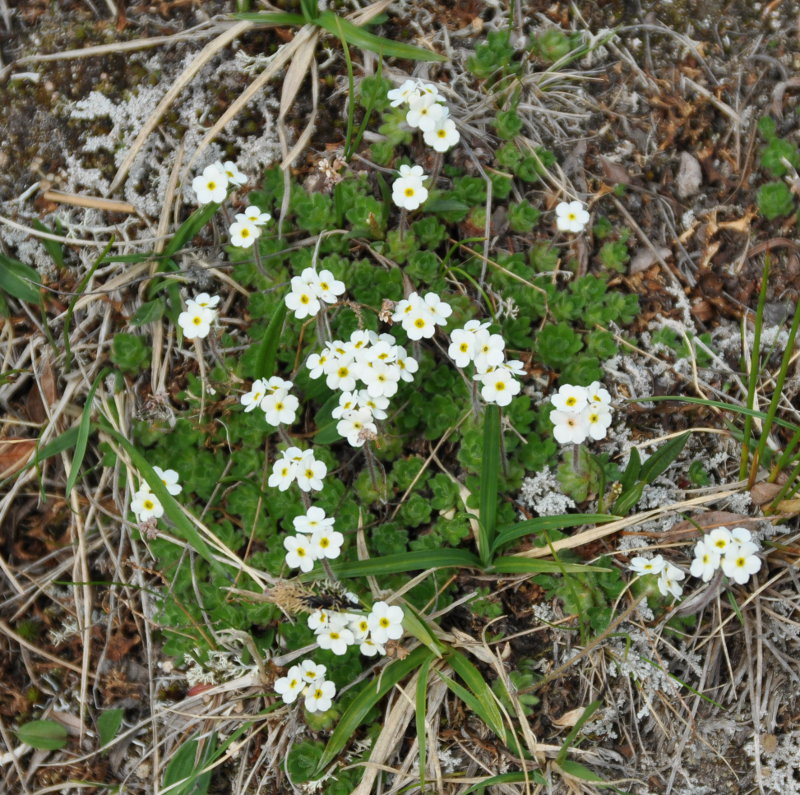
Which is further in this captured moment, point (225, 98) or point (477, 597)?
point (225, 98)

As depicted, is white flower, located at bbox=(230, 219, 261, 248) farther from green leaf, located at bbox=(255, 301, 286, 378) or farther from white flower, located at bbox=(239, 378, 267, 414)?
white flower, located at bbox=(239, 378, 267, 414)

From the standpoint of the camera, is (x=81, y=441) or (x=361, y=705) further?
(x=81, y=441)

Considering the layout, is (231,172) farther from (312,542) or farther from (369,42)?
(312,542)

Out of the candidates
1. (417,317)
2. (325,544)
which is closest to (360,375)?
(417,317)

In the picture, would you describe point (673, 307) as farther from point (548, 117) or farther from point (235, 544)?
point (235, 544)

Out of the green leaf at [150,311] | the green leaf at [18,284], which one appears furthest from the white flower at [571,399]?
the green leaf at [18,284]

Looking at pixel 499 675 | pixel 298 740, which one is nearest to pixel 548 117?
pixel 499 675

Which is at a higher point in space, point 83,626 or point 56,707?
point 83,626
